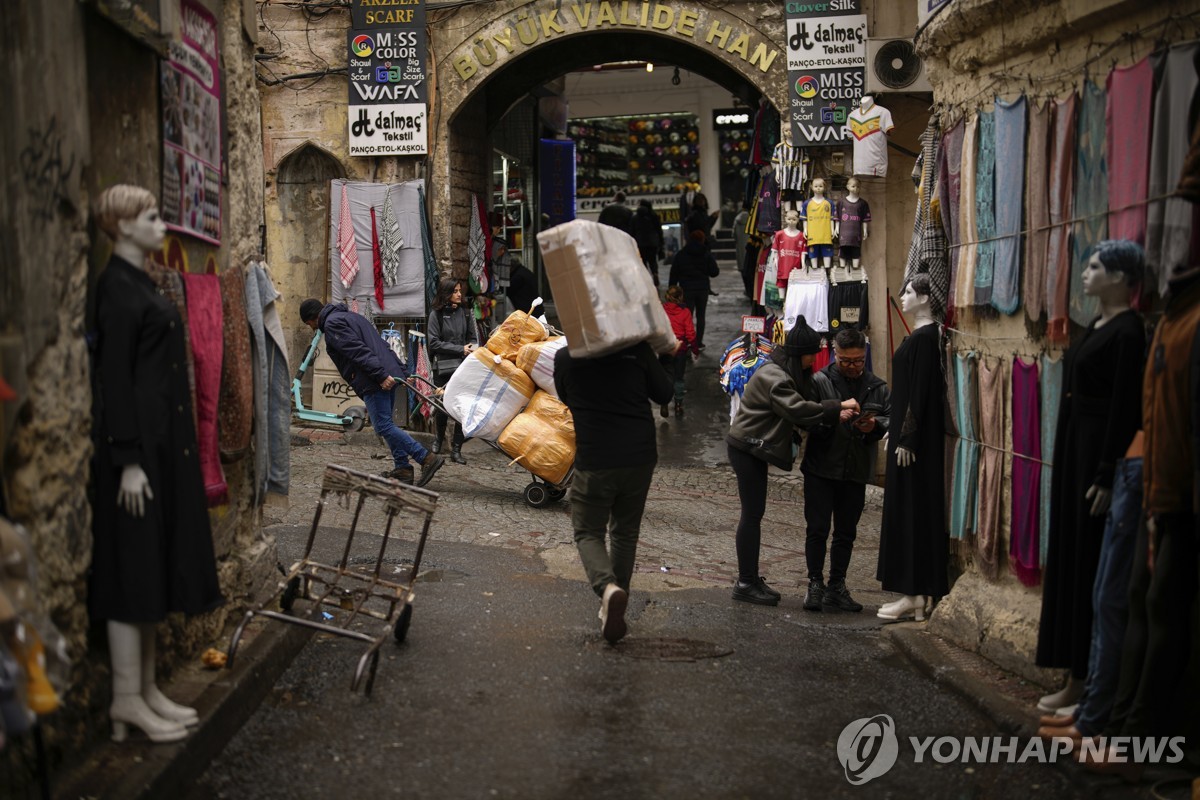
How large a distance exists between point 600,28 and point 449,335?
4203mm

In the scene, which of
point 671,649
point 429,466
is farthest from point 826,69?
point 671,649

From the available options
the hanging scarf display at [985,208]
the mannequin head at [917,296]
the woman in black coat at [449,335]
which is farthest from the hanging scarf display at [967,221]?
the woman in black coat at [449,335]

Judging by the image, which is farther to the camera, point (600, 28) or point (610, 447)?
point (600, 28)

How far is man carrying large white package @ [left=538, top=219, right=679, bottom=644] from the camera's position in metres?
5.93

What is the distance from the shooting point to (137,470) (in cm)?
427

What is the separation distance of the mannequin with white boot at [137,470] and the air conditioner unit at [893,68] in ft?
29.6

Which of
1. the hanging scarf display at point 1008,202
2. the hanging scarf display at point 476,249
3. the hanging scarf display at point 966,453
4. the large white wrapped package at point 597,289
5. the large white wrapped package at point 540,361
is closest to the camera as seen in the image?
Answer: the large white wrapped package at point 597,289

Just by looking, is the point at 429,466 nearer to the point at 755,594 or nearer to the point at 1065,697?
the point at 755,594

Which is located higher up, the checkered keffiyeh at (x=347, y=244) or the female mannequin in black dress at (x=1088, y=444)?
the checkered keffiyeh at (x=347, y=244)

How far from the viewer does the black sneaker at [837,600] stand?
7.64 meters

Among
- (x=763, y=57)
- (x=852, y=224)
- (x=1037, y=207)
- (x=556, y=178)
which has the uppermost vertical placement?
(x=763, y=57)

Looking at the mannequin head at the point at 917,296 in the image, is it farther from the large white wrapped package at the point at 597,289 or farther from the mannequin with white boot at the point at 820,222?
the mannequin with white boot at the point at 820,222

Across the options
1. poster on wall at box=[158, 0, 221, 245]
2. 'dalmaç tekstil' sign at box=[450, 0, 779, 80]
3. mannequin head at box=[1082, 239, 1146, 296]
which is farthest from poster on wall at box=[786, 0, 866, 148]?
mannequin head at box=[1082, 239, 1146, 296]

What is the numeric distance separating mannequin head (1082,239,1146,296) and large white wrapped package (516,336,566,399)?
228 inches
